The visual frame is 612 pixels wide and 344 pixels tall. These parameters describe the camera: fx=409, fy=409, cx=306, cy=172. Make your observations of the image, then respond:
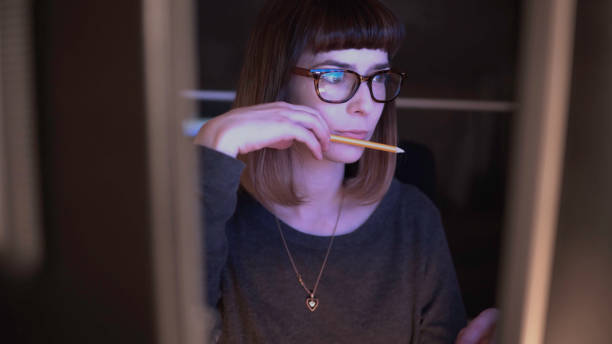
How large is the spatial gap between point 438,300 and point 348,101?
470 mm

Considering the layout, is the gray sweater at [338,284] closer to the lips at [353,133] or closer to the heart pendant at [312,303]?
the heart pendant at [312,303]

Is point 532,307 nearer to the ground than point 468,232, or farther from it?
farther from it

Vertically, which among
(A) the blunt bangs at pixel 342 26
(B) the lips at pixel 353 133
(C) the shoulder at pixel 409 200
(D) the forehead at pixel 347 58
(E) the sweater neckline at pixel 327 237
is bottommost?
(E) the sweater neckline at pixel 327 237

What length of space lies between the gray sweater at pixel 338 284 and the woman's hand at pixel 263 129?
19 cm

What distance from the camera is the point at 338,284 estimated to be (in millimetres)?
832

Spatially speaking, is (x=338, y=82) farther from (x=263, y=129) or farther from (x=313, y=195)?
(x=313, y=195)

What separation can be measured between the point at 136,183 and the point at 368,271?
0.64m

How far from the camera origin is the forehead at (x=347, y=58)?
2.39ft

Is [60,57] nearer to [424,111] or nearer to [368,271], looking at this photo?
[368,271]

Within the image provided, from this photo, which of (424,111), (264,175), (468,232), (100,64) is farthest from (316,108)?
(468,232)

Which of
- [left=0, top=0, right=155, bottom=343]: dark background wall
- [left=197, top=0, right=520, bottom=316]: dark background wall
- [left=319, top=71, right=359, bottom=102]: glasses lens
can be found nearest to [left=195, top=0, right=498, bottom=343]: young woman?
[left=319, top=71, right=359, bottom=102]: glasses lens

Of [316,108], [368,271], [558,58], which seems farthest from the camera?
[368,271]

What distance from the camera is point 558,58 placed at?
0.96 feet

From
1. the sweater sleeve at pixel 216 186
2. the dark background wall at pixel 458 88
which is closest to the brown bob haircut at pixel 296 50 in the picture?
the sweater sleeve at pixel 216 186
